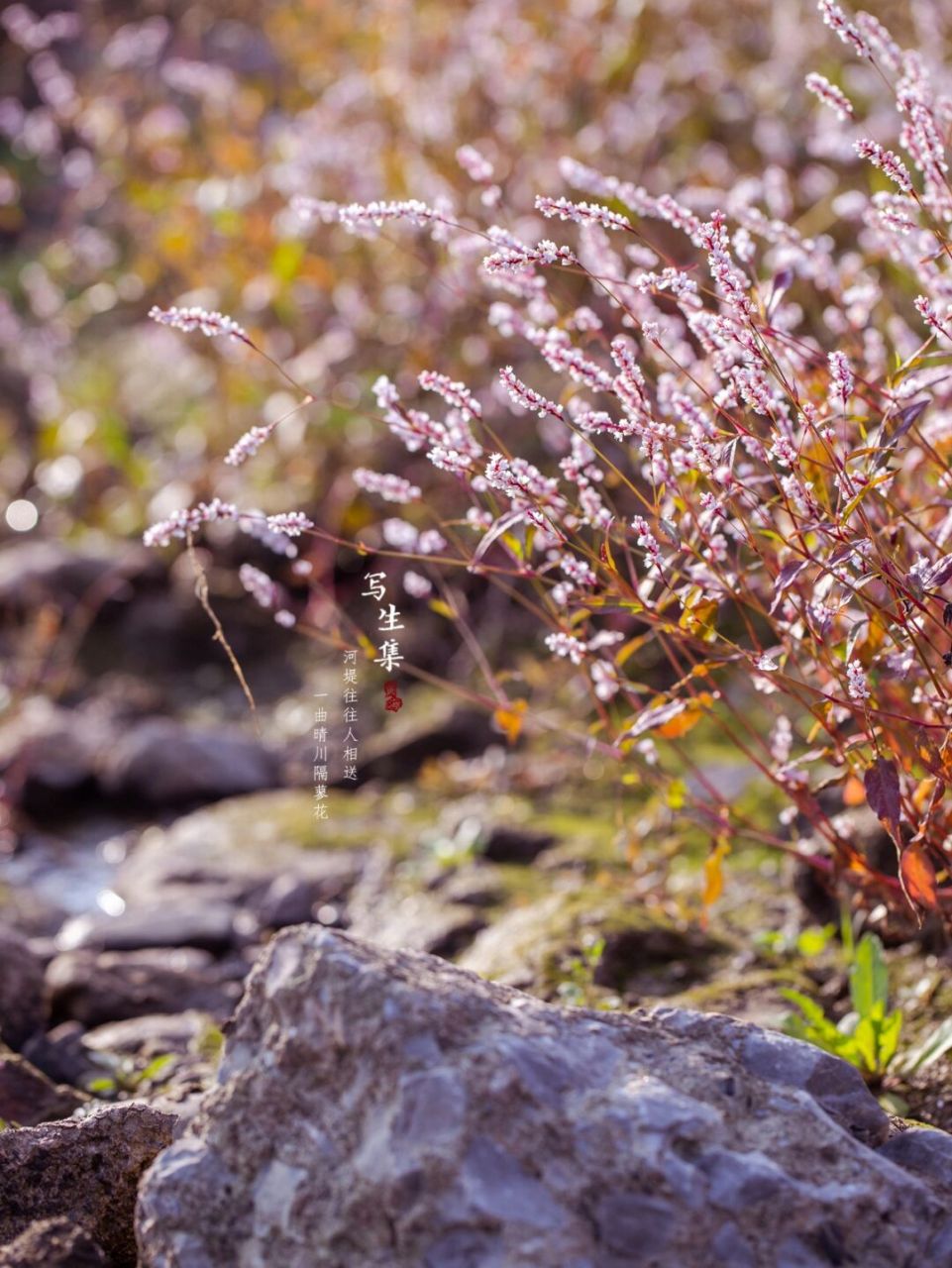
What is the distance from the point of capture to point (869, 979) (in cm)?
222

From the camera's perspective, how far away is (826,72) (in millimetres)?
5445

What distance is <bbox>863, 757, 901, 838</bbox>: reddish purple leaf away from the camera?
169 centimetres

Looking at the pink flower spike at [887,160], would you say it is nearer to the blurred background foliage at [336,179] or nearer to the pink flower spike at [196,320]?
the pink flower spike at [196,320]

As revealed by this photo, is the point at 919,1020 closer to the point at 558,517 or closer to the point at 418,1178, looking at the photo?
the point at 558,517

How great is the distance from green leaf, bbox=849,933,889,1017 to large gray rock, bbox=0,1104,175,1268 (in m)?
1.08

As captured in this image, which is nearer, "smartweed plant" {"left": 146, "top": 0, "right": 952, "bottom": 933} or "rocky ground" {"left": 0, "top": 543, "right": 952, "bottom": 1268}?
"rocky ground" {"left": 0, "top": 543, "right": 952, "bottom": 1268}

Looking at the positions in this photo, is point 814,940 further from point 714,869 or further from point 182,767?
point 182,767

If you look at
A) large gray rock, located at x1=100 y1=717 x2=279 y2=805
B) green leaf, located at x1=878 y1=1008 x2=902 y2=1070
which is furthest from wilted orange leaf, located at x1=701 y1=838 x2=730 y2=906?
large gray rock, located at x1=100 y1=717 x2=279 y2=805

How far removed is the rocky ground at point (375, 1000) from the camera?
4.73ft

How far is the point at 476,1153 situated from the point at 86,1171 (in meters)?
0.65

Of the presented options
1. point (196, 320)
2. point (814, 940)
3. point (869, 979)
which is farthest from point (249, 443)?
point (814, 940)

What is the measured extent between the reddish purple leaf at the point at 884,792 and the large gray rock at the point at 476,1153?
341 millimetres

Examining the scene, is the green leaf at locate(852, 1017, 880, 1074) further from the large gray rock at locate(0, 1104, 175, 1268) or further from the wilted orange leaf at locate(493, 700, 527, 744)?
the large gray rock at locate(0, 1104, 175, 1268)

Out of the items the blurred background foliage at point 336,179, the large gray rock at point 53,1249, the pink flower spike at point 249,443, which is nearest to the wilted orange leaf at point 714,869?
the pink flower spike at point 249,443
